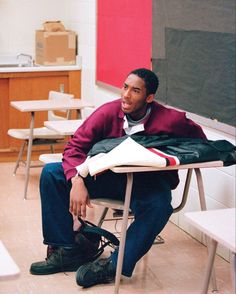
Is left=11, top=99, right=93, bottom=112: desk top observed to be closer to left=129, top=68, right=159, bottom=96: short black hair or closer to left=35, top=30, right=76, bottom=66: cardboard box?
left=35, top=30, right=76, bottom=66: cardboard box

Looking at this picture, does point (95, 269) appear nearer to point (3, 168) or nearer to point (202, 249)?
point (202, 249)

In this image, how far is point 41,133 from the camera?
19.2 ft

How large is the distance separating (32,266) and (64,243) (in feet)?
0.74

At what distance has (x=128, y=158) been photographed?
11.3ft

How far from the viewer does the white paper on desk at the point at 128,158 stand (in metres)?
3.43

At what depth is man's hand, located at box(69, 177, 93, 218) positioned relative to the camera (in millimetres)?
3695

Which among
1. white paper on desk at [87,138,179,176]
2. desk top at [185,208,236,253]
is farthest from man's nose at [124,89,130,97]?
desk top at [185,208,236,253]

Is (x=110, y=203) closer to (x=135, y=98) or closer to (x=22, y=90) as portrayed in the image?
(x=135, y=98)

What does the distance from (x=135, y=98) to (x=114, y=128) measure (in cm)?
20

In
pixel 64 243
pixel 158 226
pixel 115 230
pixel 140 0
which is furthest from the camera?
pixel 140 0

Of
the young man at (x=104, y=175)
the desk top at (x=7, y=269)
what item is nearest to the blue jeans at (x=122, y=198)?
the young man at (x=104, y=175)

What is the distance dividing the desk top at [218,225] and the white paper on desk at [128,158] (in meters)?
0.93

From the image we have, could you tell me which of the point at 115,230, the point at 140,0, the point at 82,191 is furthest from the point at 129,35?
the point at 82,191

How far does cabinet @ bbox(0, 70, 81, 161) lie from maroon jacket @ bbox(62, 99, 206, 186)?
9.16ft
